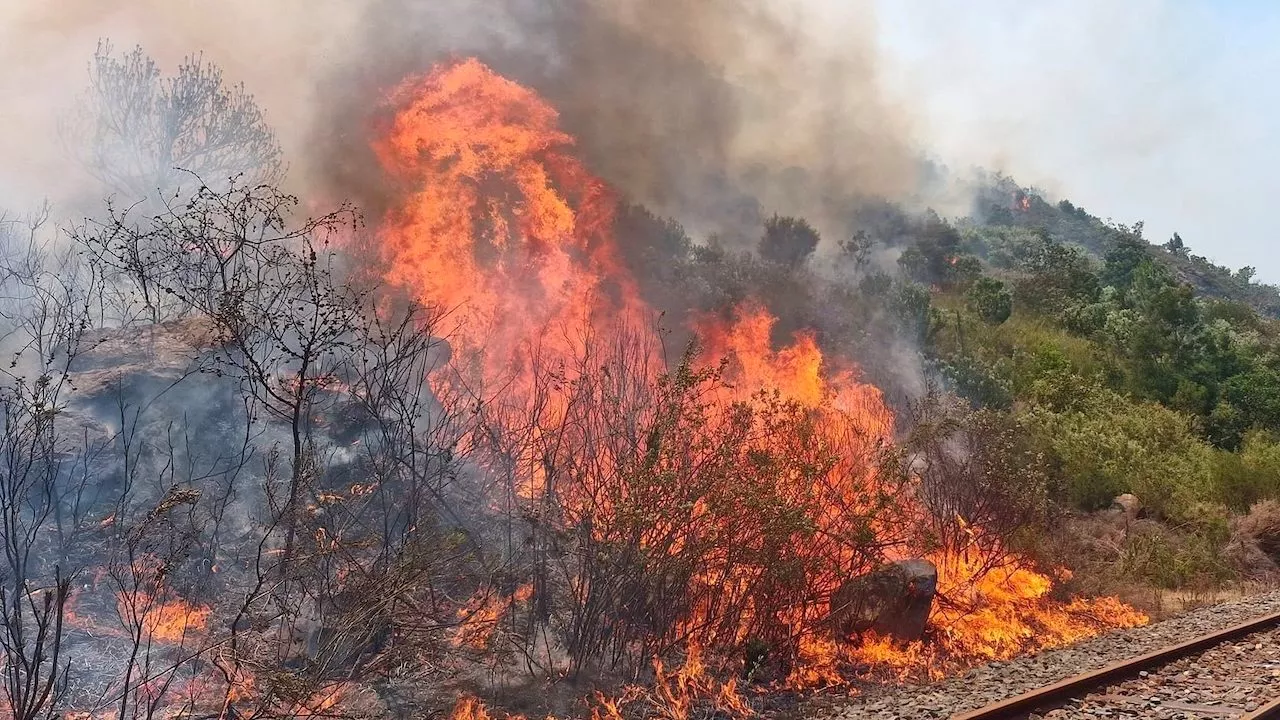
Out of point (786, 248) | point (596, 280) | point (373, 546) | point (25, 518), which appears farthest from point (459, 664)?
point (786, 248)

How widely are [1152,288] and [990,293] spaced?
5317 millimetres

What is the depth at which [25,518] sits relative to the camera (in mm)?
8812

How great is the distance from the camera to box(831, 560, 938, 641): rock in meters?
10.1

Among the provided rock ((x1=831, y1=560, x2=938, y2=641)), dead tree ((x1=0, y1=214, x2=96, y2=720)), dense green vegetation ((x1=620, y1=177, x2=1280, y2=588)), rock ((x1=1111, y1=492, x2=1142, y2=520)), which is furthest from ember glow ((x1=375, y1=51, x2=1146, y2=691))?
rock ((x1=1111, y1=492, x2=1142, y2=520))

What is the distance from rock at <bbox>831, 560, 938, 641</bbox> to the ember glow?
0.64 ft

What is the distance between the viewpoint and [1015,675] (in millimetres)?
8914

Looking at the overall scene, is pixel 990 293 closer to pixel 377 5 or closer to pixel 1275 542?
pixel 1275 542

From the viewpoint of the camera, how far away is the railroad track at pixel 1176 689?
7.09 m

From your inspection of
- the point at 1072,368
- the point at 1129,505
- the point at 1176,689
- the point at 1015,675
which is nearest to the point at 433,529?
the point at 1015,675

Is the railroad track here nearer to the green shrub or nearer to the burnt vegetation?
the burnt vegetation

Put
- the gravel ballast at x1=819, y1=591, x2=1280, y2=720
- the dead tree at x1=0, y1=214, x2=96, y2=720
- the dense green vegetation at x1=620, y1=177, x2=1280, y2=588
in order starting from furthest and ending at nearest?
1. the dense green vegetation at x1=620, y1=177, x2=1280, y2=588
2. the gravel ballast at x1=819, y1=591, x2=1280, y2=720
3. the dead tree at x1=0, y1=214, x2=96, y2=720

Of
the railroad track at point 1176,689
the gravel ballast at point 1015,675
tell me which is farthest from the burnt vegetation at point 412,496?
the railroad track at point 1176,689

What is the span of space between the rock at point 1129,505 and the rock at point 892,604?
393 inches

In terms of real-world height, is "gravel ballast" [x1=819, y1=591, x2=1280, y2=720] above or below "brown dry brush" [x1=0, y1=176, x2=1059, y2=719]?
below
